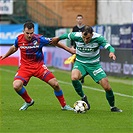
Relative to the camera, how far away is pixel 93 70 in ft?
40.7

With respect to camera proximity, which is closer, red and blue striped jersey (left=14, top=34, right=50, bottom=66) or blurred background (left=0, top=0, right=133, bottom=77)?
red and blue striped jersey (left=14, top=34, right=50, bottom=66)

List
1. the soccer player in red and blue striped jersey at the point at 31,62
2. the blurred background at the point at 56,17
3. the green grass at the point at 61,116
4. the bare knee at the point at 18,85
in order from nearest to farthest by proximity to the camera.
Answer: the green grass at the point at 61,116, the bare knee at the point at 18,85, the soccer player in red and blue striped jersey at the point at 31,62, the blurred background at the point at 56,17

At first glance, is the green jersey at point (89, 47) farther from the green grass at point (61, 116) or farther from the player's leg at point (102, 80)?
the green grass at point (61, 116)

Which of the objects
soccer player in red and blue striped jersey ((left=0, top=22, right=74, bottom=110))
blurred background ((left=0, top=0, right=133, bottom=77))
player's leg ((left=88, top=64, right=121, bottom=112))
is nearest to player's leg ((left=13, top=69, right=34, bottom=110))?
soccer player in red and blue striped jersey ((left=0, top=22, right=74, bottom=110))

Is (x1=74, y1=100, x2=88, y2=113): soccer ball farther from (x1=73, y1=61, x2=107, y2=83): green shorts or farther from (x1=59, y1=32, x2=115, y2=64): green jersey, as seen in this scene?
(x1=59, y1=32, x2=115, y2=64): green jersey

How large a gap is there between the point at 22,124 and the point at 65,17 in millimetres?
29982

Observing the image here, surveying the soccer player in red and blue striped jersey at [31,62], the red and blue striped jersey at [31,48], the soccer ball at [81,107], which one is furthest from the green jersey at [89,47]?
the soccer ball at [81,107]

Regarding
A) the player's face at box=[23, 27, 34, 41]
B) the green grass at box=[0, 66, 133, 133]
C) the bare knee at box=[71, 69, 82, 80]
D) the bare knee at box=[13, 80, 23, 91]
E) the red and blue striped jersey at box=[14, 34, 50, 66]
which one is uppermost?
the player's face at box=[23, 27, 34, 41]

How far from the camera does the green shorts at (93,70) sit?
40.4 feet

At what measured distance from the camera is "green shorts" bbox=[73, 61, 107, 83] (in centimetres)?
1230

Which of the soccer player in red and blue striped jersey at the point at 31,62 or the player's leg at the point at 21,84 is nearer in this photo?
the player's leg at the point at 21,84

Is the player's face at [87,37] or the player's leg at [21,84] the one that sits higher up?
the player's face at [87,37]

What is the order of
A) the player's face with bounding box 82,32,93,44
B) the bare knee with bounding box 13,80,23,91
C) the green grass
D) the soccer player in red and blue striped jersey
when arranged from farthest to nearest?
the soccer player in red and blue striped jersey
the bare knee with bounding box 13,80,23,91
the player's face with bounding box 82,32,93,44
the green grass

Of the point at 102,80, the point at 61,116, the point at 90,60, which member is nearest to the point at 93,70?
the point at 90,60
